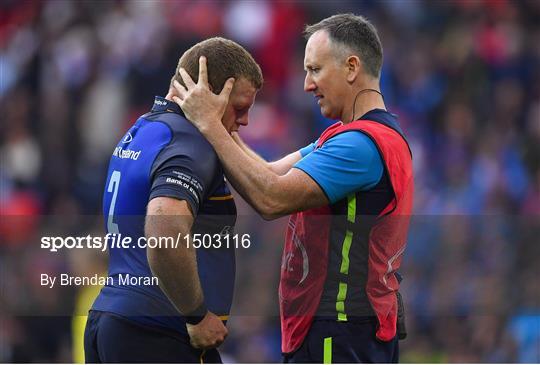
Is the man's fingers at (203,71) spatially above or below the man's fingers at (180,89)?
above

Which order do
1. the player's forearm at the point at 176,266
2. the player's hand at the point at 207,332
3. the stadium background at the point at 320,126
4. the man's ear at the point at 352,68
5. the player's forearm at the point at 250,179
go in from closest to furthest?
the player's forearm at the point at 176,266, the player's hand at the point at 207,332, the player's forearm at the point at 250,179, the man's ear at the point at 352,68, the stadium background at the point at 320,126

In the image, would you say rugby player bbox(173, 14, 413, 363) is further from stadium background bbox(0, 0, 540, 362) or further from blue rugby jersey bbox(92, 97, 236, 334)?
stadium background bbox(0, 0, 540, 362)

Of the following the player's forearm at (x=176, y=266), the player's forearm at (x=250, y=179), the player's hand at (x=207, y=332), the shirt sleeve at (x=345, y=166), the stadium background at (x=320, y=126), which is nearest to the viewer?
the player's forearm at (x=176, y=266)

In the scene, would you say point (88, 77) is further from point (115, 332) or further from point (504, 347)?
point (115, 332)

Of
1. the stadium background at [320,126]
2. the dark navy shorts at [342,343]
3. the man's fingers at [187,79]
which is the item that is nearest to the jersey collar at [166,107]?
the man's fingers at [187,79]

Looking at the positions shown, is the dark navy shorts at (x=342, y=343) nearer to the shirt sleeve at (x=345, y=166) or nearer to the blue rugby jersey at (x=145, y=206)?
the blue rugby jersey at (x=145, y=206)

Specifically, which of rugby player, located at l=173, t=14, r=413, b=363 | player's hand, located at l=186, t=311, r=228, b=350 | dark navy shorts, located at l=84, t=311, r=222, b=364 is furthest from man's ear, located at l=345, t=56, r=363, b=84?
dark navy shorts, located at l=84, t=311, r=222, b=364

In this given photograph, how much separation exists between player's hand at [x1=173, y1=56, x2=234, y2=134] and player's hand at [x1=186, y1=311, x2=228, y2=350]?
79 cm

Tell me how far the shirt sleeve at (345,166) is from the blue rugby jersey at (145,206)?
406 millimetres

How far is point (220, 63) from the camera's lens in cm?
501

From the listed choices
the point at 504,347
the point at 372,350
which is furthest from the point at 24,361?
the point at 372,350

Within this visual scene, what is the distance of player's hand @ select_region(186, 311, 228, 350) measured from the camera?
4.78 metres

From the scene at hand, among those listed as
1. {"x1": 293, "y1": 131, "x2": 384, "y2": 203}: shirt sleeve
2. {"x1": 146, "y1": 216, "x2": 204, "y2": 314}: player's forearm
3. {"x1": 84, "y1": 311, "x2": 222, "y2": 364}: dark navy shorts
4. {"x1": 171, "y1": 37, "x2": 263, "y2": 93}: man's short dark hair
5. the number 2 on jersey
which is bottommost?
{"x1": 84, "y1": 311, "x2": 222, "y2": 364}: dark navy shorts

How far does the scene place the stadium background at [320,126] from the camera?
27.2ft
